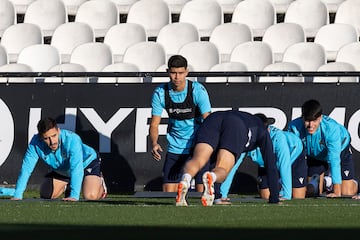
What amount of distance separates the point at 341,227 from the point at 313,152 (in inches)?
238

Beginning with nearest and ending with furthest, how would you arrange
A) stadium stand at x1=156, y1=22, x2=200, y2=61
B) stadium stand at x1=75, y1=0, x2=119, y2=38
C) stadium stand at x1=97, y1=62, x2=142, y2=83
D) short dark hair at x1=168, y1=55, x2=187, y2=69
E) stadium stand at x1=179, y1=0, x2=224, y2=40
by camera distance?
short dark hair at x1=168, y1=55, x2=187, y2=69
stadium stand at x1=97, y1=62, x2=142, y2=83
stadium stand at x1=156, y1=22, x2=200, y2=61
stadium stand at x1=179, y1=0, x2=224, y2=40
stadium stand at x1=75, y1=0, x2=119, y2=38

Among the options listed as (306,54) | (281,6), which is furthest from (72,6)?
(306,54)

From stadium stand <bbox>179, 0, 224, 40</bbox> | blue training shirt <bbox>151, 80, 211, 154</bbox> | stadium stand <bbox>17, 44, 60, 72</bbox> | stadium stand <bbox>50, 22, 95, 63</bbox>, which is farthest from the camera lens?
stadium stand <bbox>179, 0, 224, 40</bbox>

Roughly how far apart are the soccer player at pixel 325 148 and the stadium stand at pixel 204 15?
5063 mm

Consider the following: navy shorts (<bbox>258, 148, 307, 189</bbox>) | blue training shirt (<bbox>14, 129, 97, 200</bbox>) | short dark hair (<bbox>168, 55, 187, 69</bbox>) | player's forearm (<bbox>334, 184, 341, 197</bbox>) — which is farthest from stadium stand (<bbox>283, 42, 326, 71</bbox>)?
short dark hair (<bbox>168, 55, 187, 69</bbox>)

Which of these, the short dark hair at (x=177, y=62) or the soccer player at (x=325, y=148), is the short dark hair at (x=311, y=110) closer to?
the soccer player at (x=325, y=148)

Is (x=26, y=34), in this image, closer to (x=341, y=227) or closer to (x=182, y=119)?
(x=182, y=119)

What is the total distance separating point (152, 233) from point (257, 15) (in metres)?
11.5

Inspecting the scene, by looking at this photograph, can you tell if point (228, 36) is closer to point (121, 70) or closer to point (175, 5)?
point (175, 5)

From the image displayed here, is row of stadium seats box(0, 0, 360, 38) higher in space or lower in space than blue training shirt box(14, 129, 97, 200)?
higher

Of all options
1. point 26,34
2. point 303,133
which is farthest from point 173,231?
point 26,34

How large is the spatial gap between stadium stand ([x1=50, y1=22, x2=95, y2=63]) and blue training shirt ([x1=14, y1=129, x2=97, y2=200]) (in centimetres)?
528

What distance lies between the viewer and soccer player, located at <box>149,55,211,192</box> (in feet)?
43.5

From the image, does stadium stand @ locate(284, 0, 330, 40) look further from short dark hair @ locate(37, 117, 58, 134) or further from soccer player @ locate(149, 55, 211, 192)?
short dark hair @ locate(37, 117, 58, 134)
